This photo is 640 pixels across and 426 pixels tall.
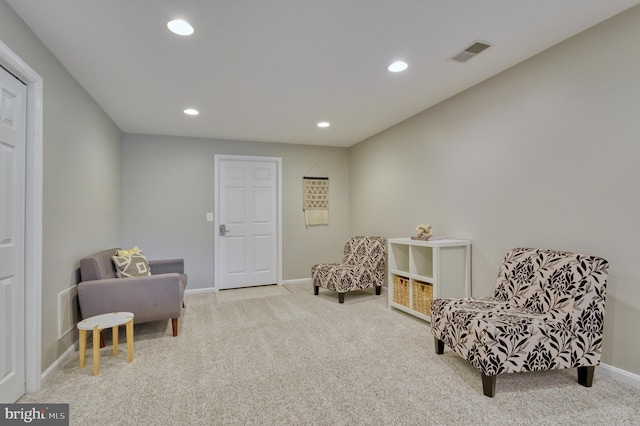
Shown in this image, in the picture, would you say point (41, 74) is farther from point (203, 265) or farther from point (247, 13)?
point (203, 265)

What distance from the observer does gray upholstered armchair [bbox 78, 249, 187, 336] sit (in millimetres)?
2631

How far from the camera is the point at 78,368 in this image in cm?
233

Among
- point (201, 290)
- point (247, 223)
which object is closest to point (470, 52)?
point (247, 223)

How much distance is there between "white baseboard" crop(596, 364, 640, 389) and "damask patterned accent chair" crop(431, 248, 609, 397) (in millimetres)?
243

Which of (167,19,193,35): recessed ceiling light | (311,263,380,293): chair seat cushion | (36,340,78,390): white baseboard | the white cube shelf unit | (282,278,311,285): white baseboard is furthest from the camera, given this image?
(282,278,311,285): white baseboard

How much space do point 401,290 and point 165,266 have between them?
2866 mm

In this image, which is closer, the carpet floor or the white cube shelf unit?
the carpet floor

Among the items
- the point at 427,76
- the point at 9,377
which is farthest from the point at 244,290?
the point at 427,76

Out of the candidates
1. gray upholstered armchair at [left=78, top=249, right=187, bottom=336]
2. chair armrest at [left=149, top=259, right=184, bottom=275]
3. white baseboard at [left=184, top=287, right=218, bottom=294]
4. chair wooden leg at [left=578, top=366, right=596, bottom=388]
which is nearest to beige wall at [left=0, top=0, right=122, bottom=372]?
gray upholstered armchair at [left=78, top=249, right=187, bottom=336]

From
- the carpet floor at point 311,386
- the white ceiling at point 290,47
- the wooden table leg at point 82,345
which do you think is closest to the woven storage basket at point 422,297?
the carpet floor at point 311,386

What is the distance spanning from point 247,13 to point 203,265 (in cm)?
373

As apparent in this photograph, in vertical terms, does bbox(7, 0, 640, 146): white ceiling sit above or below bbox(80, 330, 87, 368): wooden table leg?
above

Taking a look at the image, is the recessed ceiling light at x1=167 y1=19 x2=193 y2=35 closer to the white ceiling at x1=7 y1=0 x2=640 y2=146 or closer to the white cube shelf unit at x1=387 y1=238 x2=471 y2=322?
the white ceiling at x1=7 y1=0 x2=640 y2=146

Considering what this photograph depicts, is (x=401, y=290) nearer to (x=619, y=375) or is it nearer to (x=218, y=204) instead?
(x=619, y=375)
